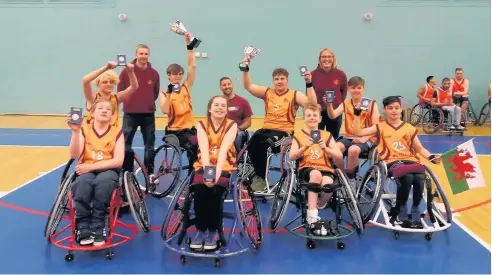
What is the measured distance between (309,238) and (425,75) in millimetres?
6982

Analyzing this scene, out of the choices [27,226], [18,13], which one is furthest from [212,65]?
[27,226]

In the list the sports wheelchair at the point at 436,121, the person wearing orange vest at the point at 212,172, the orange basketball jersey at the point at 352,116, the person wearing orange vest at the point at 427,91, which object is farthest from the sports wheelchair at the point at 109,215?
the person wearing orange vest at the point at 427,91

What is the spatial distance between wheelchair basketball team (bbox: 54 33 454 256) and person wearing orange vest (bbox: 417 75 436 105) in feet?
13.8

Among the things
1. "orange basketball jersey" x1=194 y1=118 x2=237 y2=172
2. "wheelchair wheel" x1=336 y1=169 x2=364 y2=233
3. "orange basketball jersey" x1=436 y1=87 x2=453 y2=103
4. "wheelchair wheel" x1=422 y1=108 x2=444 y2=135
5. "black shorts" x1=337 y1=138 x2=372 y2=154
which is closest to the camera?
"wheelchair wheel" x1=336 y1=169 x2=364 y2=233

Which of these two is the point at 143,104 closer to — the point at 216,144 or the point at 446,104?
the point at 216,144

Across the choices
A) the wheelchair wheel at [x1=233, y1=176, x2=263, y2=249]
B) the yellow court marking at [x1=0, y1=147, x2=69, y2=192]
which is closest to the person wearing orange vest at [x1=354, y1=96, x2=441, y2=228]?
the wheelchair wheel at [x1=233, y1=176, x2=263, y2=249]

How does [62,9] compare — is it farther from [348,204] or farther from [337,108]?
[348,204]

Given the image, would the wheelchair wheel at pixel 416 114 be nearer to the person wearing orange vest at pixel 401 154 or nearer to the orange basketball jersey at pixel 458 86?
the orange basketball jersey at pixel 458 86

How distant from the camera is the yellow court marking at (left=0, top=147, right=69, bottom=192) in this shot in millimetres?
4668

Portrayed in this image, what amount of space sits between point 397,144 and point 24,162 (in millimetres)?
4365

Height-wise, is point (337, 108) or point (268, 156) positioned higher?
point (337, 108)

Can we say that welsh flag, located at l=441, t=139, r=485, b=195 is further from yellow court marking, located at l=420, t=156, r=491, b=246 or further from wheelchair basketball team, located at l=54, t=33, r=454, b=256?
yellow court marking, located at l=420, t=156, r=491, b=246

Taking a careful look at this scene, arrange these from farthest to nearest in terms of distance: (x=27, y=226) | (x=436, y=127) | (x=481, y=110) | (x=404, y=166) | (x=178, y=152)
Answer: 1. (x=481, y=110)
2. (x=436, y=127)
3. (x=178, y=152)
4. (x=27, y=226)
5. (x=404, y=166)

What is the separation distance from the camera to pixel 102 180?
2805mm
